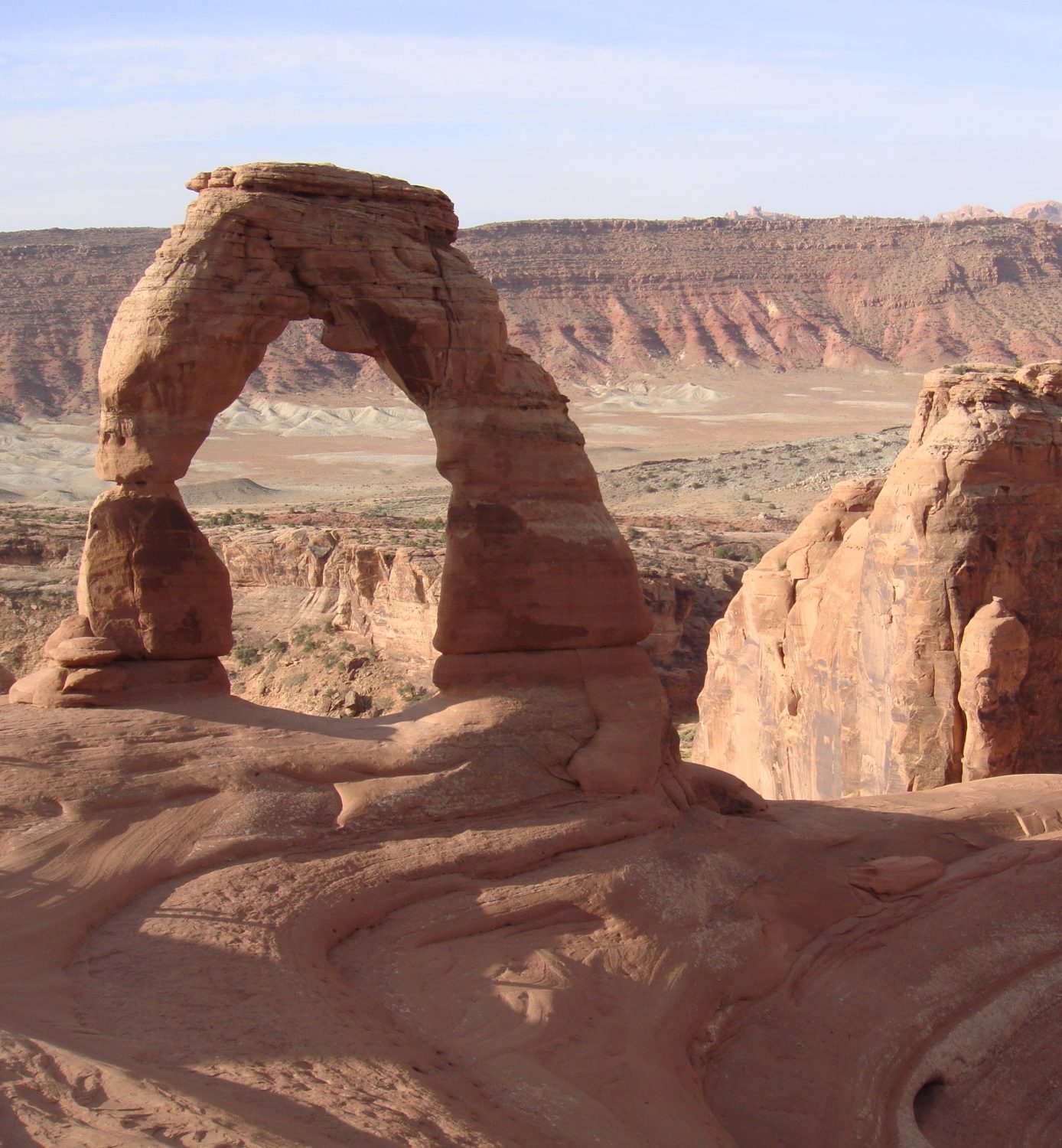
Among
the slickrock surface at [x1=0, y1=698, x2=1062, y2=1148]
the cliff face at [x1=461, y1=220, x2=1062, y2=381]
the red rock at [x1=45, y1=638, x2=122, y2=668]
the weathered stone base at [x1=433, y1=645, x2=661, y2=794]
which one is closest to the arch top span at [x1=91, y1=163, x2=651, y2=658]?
the weathered stone base at [x1=433, y1=645, x2=661, y2=794]

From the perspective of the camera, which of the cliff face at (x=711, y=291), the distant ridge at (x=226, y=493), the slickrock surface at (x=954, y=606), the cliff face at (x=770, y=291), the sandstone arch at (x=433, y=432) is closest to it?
the sandstone arch at (x=433, y=432)

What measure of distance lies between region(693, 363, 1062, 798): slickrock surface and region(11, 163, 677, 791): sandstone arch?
5.14 m

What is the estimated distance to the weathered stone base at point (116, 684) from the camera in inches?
466

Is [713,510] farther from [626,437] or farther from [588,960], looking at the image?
[588,960]

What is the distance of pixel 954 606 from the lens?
17.0m

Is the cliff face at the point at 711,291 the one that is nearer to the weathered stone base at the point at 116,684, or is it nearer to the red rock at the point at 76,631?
the red rock at the point at 76,631

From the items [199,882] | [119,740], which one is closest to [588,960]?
[199,882]

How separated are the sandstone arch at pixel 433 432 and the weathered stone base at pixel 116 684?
0.06 feet

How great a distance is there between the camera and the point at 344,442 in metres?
99.0

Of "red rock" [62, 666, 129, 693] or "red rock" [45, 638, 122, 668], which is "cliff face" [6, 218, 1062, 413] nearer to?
"red rock" [45, 638, 122, 668]

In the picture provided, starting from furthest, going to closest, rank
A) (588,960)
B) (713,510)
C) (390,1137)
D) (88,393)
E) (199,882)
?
1. (88,393)
2. (713,510)
3. (588,960)
4. (199,882)
5. (390,1137)

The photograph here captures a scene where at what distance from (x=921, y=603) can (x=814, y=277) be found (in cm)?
12753

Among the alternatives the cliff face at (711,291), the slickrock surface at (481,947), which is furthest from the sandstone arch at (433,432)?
the cliff face at (711,291)

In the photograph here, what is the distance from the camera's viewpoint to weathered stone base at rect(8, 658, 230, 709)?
1183 cm
